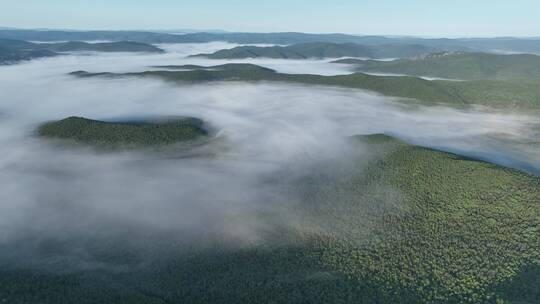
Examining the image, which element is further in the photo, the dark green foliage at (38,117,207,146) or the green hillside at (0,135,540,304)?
the dark green foliage at (38,117,207,146)

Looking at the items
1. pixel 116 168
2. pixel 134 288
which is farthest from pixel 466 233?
pixel 116 168

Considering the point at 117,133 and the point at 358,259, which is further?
the point at 117,133

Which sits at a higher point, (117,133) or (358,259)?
(117,133)

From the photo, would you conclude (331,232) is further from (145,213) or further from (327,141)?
(327,141)

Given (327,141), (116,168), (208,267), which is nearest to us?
(208,267)
